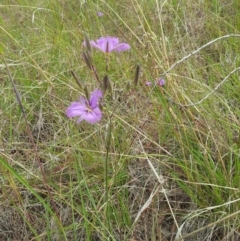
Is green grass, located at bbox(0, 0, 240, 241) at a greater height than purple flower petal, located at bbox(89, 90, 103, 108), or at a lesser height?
lesser

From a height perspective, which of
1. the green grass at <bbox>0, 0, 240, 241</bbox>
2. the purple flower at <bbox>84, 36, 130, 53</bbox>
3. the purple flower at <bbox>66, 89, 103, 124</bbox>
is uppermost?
the purple flower at <bbox>84, 36, 130, 53</bbox>

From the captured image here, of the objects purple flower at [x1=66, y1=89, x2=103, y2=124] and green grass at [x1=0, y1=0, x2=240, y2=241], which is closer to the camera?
purple flower at [x1=66, y1=89, x2=103, y2=124]

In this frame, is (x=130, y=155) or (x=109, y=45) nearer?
(x=109, y=45)

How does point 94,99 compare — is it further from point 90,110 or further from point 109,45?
point 109,45

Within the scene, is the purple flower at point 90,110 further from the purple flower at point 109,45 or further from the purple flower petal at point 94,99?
the purple flower at point 109,45

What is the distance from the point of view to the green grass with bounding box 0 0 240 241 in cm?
101

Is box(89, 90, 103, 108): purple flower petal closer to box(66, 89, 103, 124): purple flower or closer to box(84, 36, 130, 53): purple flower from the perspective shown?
box(66, 89, 103, 124): purple flower

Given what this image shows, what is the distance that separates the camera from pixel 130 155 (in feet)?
3.68

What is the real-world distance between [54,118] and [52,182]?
288 mm

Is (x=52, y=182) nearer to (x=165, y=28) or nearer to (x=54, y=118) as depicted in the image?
(x=54, y=118)

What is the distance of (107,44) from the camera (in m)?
0.90

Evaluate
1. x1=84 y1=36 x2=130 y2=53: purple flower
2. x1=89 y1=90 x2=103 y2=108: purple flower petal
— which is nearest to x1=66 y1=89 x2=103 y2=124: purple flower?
x1=89 y1=90 x2=103 y2=108: purple flower petal

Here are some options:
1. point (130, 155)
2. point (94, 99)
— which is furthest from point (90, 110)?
point (130, 155)

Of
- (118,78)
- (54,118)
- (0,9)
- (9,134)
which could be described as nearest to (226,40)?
(118,78)
